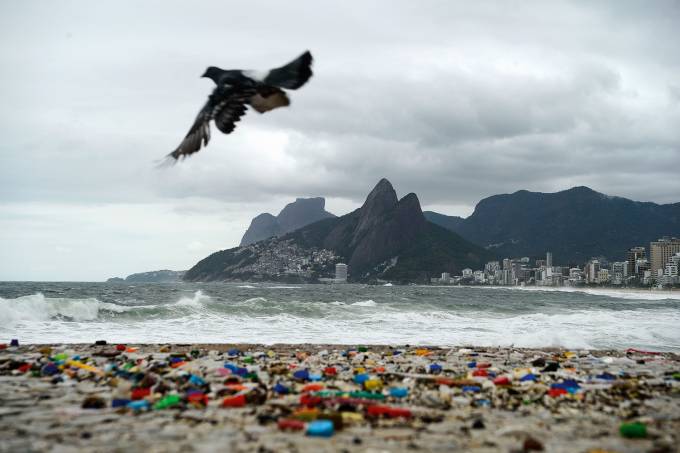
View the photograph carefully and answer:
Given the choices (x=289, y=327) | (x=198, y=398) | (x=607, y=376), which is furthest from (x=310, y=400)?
(x=289, y=327)

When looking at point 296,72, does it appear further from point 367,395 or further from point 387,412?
point 367,395

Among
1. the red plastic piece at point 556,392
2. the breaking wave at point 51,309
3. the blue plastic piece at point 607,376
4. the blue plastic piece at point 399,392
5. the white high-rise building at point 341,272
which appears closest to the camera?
the blue plastic piece at point 399,392

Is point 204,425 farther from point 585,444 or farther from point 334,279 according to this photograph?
point 334,279

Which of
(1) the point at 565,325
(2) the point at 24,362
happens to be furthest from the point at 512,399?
(1) the point at 565,325

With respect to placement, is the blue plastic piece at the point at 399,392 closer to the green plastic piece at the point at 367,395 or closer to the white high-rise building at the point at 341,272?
the green plastic piece at the point at 367,395

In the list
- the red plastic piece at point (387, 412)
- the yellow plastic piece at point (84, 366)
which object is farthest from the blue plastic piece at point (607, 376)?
the yellow plastic piece at point (84, 366)

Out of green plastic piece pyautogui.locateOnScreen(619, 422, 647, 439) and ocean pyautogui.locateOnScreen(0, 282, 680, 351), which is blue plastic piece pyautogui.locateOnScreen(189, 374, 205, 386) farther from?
ocean pyautogui.locateOnScreen(0, 282, 680, 351)
